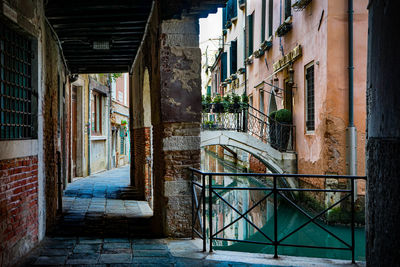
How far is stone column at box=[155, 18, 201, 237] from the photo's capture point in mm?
5996

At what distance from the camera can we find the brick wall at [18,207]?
4.42 meters

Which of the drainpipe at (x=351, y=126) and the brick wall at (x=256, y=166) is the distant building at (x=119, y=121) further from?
the drainpipe at (x=351, y=126)

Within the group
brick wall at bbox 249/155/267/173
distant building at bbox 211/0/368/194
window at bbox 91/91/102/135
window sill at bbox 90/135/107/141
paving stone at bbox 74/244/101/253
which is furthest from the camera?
window at bbox 91/91/102/135

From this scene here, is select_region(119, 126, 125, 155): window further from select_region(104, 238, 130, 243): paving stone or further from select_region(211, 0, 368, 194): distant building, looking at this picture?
select_region(104, 238, 130, 243): paving stone

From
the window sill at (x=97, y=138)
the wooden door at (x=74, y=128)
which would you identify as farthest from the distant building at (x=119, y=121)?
the wooden door at (x=74, y=128)

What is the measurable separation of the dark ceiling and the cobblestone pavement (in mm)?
3162

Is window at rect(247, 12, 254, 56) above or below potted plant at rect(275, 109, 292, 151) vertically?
above

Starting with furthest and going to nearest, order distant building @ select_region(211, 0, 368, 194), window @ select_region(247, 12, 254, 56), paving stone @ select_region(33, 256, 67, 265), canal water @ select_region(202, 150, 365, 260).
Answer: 1. window @ select_region(247, 12, 254, 56)
2. distant building @ select_region(211, 0, 368, 194)
3. canal water @ select_region(202, 150, 365, 260)
4. paving stone @ select_region(33, 256, 67, 265)

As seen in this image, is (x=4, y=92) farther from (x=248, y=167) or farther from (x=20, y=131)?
(x=248, y=167)

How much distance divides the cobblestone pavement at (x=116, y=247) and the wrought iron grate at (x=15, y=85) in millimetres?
1457

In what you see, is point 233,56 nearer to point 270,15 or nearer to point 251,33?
point 251,33

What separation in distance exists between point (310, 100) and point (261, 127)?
2.22 m

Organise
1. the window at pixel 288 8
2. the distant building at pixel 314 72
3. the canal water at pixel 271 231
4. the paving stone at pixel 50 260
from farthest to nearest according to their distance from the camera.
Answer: the window at pixel 288 8
the distant building at pixel 314 72
the canal water at pixel 271 231
the paving stone at pixel 50 260

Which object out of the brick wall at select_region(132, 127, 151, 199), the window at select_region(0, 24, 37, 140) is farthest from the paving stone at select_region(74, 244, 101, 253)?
the brick wall at select_region(132, 127, 151, 199)
